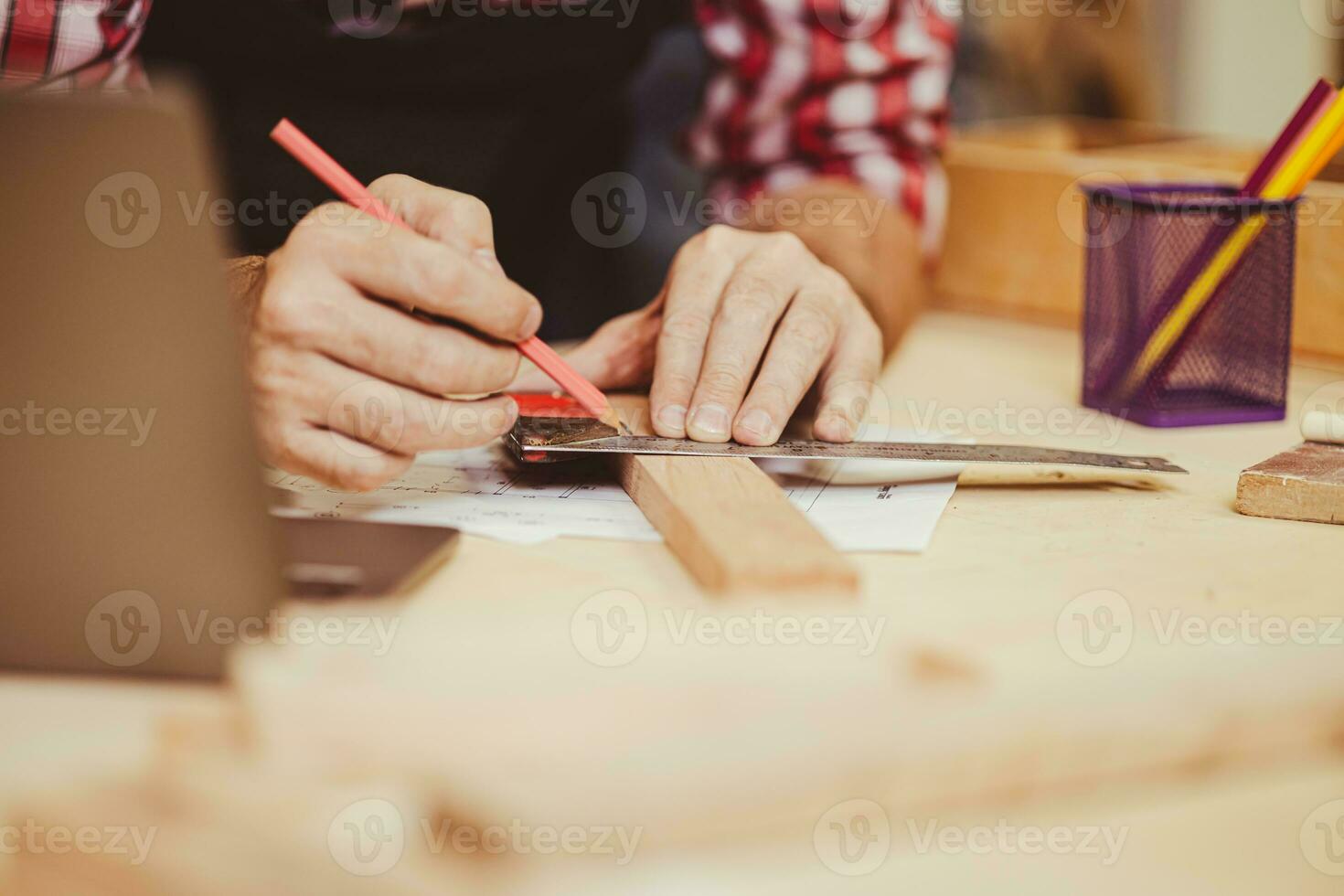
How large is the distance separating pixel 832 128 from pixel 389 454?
812 mm

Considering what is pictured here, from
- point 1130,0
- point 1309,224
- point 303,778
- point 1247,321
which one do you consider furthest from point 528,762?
point 1130,0

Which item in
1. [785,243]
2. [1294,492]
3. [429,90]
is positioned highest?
[429,90]

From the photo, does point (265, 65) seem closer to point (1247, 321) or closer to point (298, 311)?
point (298, 311)

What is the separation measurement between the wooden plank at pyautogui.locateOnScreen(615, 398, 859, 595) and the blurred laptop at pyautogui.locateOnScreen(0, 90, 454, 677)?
0.18 metres

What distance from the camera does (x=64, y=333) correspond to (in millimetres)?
422

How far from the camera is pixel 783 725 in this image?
43 cm

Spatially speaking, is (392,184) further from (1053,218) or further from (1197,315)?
(1053,218)

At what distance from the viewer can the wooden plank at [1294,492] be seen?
0.63 metres

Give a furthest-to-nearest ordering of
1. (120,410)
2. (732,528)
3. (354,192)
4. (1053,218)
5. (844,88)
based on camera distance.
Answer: (844,88), (1053,218), (354,192), (732,528), (120,410)

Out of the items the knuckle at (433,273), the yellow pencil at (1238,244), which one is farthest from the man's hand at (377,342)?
the yellow pencil at (1238,244)

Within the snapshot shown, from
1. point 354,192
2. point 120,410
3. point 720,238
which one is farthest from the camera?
point 720,238

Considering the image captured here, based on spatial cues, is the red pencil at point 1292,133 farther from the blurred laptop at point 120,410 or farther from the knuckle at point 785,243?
the blurred laptop at point 120,410

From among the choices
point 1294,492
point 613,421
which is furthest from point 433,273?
point 1294,492

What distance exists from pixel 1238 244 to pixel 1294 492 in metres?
Answer: 0.26
